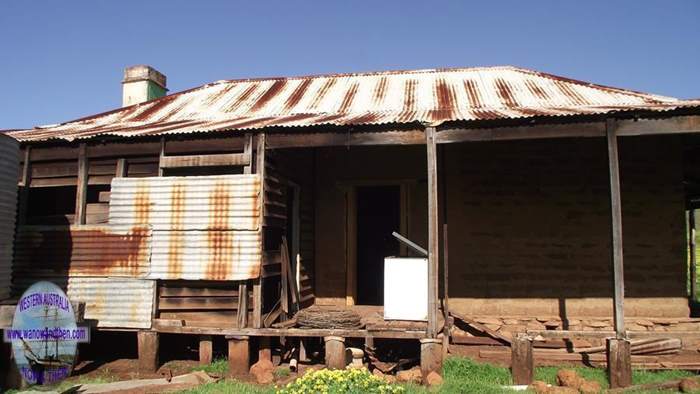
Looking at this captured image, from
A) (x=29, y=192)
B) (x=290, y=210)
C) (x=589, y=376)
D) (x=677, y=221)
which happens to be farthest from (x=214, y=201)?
(x=677, y=221)

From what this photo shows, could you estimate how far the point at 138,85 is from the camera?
41.4ft

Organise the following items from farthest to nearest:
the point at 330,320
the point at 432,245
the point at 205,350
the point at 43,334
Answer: the point at 205,350, the point at 330,320, the point at 432,245, the point at 43,334

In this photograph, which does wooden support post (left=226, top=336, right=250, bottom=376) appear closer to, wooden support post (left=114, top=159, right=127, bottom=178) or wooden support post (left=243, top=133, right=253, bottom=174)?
wooden support post (left=243, top=133, right=253, bottom=174)

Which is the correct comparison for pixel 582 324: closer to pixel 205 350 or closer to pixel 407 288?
pixel 407 288

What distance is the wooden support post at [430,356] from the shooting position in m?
6.84

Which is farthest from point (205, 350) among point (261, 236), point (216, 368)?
point (261, 236)

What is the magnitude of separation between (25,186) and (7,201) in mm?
1296

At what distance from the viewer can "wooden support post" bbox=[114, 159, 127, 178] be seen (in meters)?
8.00

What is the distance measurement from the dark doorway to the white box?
3.21m

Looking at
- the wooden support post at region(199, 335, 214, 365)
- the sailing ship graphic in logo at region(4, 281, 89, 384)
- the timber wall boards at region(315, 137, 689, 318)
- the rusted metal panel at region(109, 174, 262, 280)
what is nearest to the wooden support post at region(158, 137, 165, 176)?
the rusted metal panel at region(109, 174, 262, 280)

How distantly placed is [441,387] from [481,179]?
3912mm

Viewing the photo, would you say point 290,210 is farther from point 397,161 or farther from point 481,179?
point 481,179

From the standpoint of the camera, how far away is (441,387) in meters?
6.41

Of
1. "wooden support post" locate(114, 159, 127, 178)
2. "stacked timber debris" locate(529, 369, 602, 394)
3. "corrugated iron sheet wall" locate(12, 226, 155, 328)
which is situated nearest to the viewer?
"stacked timber debris" locate(529, 369, 602, 394)
